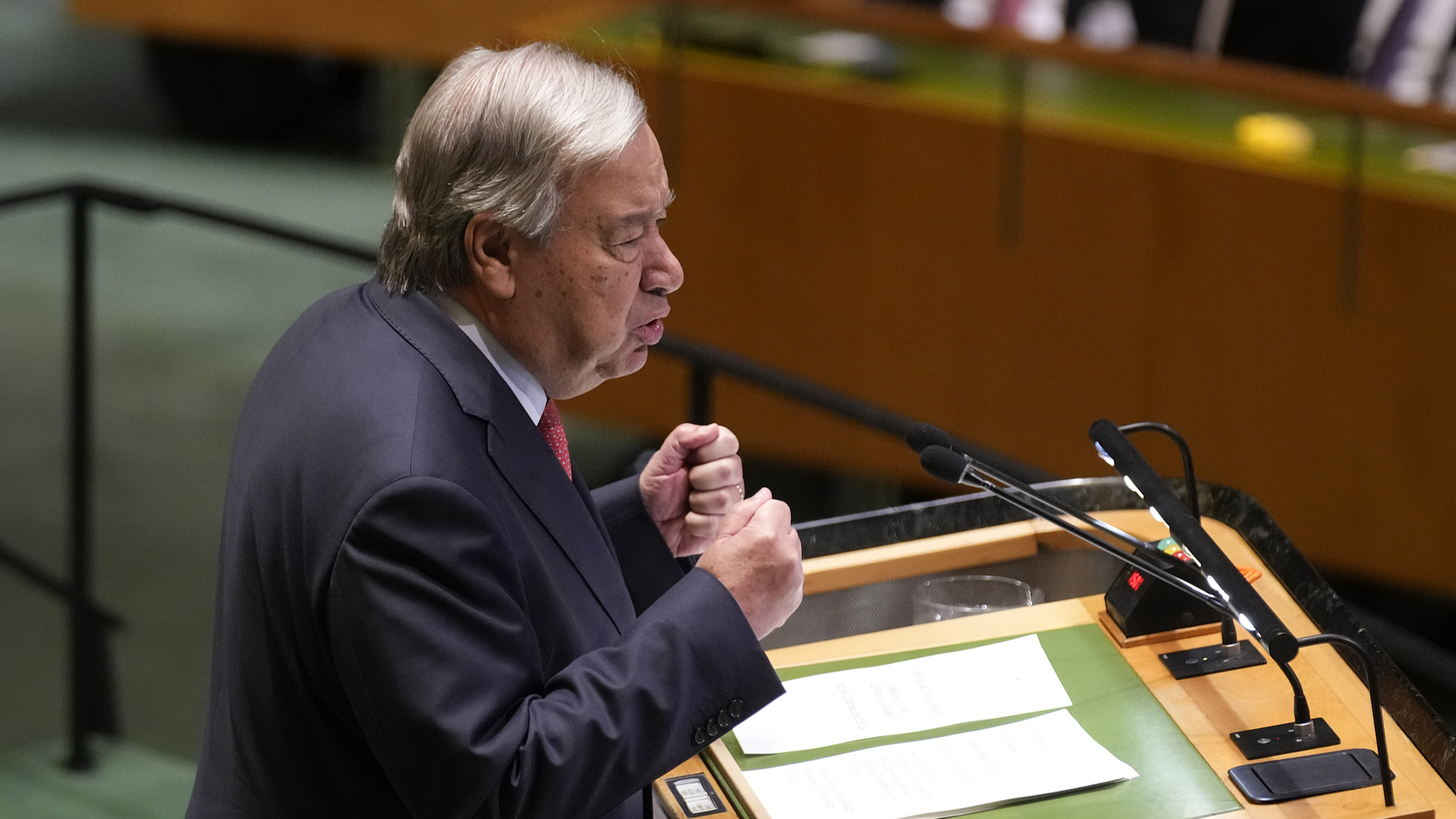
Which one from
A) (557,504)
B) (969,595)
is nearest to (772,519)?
(557,504)

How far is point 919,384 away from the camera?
4.58 metres

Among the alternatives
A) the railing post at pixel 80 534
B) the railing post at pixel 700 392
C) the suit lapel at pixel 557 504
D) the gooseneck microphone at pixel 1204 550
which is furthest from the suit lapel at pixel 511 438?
the railing post at pixel 80 534

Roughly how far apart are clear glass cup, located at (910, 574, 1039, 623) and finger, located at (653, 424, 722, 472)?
0.27 meters

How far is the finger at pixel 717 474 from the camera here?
5.65ft

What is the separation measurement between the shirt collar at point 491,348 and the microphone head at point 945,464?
1.17 ft

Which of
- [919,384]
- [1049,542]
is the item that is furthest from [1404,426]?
[1049,542]

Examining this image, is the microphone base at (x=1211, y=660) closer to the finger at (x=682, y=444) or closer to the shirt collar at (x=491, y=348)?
the finger at (x=682, y=444)

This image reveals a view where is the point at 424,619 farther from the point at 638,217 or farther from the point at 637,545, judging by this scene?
the point at 637,545

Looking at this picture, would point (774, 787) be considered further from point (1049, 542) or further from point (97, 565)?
point (97, 565)

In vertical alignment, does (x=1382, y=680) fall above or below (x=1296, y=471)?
above

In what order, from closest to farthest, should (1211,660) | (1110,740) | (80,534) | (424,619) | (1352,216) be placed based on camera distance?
1. (424,619)
2. (1110,740)
3. (1211,660)
4. (80,534)
5. (1352,216)

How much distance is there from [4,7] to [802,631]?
26.3ft

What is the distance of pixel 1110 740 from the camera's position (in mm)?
1481

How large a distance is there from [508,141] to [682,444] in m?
0.46
